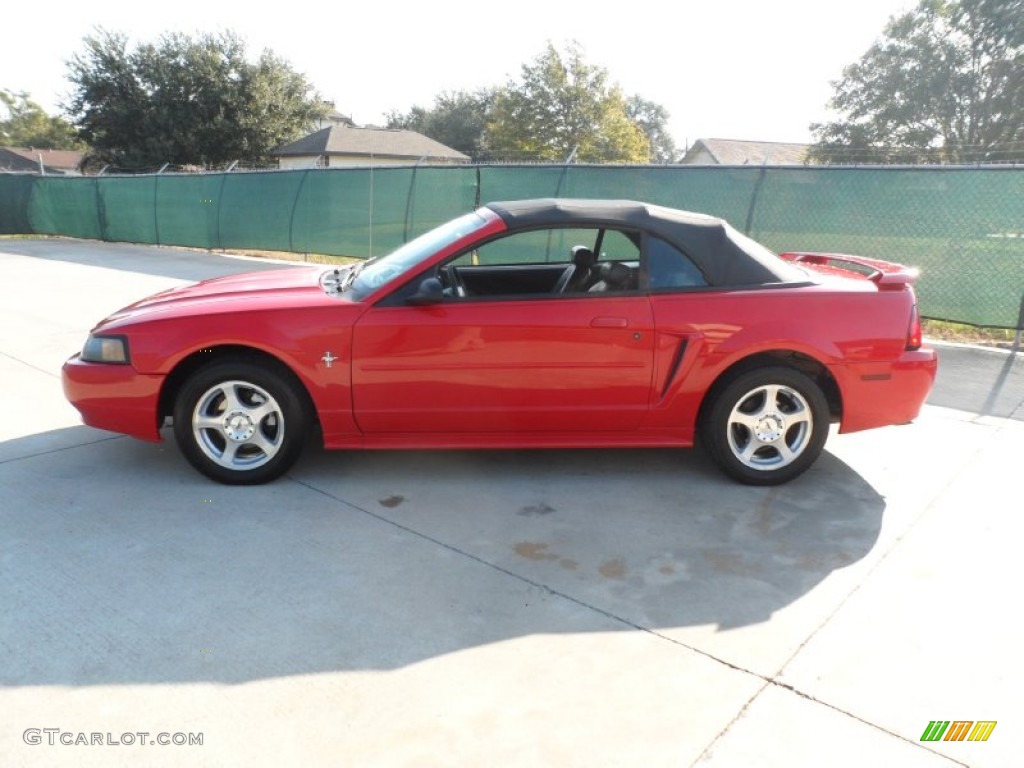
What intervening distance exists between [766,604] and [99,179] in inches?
791

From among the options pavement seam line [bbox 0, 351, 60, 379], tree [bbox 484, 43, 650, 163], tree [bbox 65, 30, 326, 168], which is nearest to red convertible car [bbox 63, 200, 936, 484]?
pavement seam line [bbox 0, 351, 60, 379]

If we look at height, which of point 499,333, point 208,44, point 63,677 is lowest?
point 63,677

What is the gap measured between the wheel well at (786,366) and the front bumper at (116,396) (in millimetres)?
2888

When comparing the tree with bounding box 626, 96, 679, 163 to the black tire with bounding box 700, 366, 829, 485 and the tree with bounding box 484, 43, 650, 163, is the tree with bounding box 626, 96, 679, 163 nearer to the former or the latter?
the tree with bounding box 484, 43, 650, 163

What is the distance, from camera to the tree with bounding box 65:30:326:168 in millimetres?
34969

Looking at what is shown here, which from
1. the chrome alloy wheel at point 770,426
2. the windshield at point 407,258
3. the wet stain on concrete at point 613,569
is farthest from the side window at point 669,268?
the wet stain on concrete at point 613,569

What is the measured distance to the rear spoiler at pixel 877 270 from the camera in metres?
3.94

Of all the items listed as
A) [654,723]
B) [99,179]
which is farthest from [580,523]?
[99,179]

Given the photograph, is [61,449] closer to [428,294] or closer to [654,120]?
[428,294]

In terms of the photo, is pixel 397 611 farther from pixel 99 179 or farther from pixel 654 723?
pixel 99 179

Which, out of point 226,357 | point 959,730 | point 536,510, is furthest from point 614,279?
point 959,730

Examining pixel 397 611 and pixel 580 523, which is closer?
pixel 397 611

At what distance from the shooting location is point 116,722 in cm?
219

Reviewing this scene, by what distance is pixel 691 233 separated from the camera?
3.92 meters
